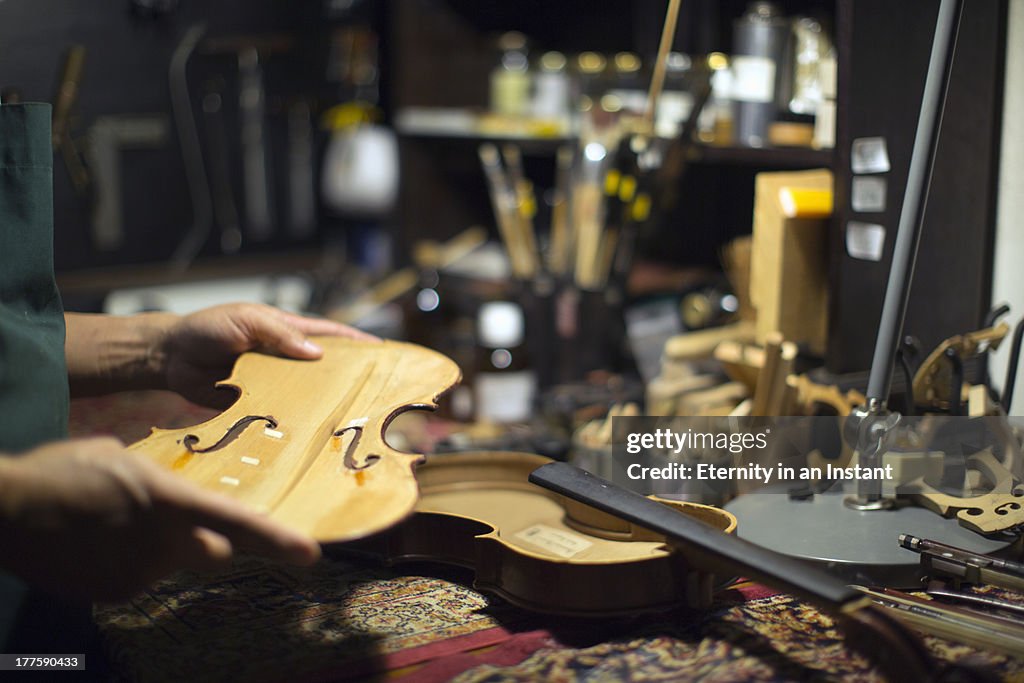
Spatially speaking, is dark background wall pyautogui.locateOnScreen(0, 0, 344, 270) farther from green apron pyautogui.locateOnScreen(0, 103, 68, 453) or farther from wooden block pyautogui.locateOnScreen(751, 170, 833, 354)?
wooden block pyautogui.locateOnScreen(751, 170, 833, 354)

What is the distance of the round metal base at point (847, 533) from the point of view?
0.96m

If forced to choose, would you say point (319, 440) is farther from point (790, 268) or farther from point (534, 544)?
point (790, 268)

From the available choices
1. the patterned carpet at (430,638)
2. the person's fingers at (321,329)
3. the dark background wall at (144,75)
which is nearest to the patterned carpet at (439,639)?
the patterned carpet at (430,638)

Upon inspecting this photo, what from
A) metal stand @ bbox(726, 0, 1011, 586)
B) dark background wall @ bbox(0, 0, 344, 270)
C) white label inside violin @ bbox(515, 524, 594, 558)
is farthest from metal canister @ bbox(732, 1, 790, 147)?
dark background wall @ bbox(0, 0, 344, 270)

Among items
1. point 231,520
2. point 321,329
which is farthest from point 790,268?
point 231,520

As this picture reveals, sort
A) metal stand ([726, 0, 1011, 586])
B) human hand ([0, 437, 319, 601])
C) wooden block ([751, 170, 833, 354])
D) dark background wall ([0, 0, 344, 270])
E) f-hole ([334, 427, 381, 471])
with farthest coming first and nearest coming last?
dark background wall ([0, 0, 344, 270]) → wooden block ([751, 170, 833, 354]) → metal stand ([726, 0, 1011, 586]) → f-hole ([334, 427, 381, 471]) → human hand ([0, 437, 319, 601])

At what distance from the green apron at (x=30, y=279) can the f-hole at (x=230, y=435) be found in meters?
0.12

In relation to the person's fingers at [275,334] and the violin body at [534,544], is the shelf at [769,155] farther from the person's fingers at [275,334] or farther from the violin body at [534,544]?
the person's fingers at [275,334]

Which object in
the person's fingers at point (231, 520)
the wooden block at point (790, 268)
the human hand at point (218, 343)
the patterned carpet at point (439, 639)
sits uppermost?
the wooden block at point (790, 268)

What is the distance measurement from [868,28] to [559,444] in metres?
0.64

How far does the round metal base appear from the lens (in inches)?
38.0

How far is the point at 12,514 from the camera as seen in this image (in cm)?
67

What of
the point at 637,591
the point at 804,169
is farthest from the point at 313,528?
the point at 804,169

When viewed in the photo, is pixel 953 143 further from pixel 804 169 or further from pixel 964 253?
pixel 804 169
